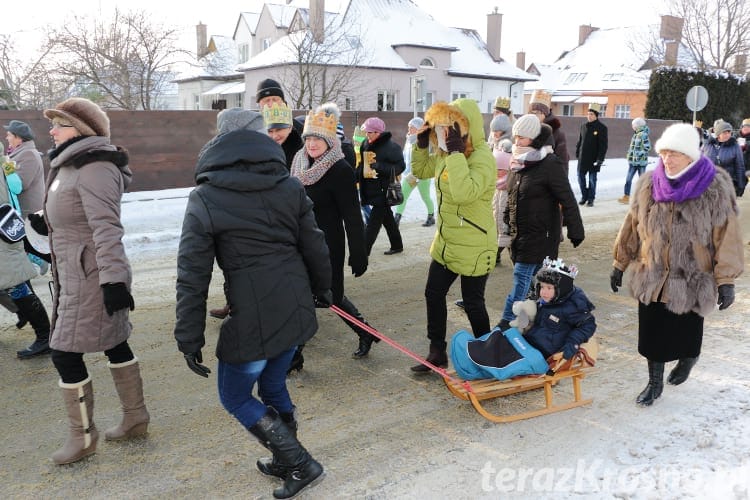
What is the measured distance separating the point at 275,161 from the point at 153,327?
11.0 ft

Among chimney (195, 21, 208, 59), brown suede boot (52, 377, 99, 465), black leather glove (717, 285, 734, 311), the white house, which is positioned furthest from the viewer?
chimney (195, 21, 208, 59)

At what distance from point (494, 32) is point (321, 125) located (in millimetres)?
40172

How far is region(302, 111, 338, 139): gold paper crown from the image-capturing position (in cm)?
448

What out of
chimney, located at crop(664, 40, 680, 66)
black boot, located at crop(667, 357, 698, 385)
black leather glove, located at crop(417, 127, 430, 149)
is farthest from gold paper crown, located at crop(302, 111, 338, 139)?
chimney, located at crop(664, 40, 680, 66)

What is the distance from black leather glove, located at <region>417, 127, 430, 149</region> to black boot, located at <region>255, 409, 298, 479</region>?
7.40 ft

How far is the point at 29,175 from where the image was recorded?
255 inches

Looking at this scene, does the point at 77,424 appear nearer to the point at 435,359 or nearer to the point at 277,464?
the point at 277,464

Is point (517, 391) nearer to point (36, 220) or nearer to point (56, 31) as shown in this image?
point (36, 220)

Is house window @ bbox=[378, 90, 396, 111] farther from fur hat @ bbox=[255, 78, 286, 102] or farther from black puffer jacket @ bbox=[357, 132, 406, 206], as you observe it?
fur hat @ bbox=[255, 78, 286, 102]

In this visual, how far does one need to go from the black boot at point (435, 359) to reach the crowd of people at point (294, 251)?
0.04 feet

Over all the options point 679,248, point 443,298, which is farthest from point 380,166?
point 679,248

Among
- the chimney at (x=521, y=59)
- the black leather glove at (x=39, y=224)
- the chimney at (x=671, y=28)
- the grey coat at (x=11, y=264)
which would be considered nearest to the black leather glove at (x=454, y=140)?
the black leather glove at (x=39, y=224)

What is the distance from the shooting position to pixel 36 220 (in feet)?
12.6

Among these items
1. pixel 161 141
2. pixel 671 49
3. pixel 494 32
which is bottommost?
pixel 161 141
